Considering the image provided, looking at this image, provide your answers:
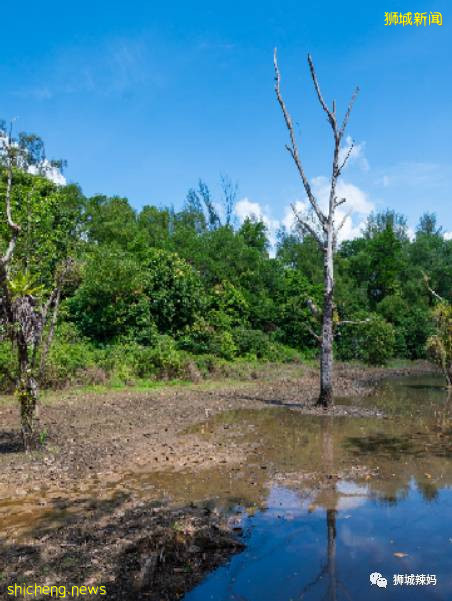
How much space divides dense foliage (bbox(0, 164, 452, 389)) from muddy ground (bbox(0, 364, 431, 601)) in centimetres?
450

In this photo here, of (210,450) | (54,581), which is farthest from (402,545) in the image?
(210,450)

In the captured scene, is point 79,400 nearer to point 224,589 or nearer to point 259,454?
point 259,454

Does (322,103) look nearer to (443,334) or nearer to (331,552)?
(443,334)

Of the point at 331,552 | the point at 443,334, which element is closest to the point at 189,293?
the point at 443,334

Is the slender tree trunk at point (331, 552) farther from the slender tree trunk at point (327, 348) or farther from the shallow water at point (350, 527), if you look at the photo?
the slender tree trunk at point (327, 348)

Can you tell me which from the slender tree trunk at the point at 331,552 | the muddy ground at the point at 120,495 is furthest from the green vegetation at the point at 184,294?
the slender tree trunk at the point at 331,552

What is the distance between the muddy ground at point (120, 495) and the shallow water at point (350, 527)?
333mm

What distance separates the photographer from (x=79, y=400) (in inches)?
553

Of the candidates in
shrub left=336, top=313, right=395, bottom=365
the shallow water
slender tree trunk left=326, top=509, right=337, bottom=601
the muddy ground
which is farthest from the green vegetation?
slender tree trunk left=326, top=509, right=337, bottom=601

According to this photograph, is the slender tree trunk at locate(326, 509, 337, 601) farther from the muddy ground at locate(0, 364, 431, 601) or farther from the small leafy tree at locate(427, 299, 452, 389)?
the small leafy tree at locate(427, 299, 452, 389)

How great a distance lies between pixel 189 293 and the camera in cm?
2330

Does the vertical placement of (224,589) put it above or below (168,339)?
below

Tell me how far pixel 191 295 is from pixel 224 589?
61.9 feet

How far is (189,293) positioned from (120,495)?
54.0 ft
